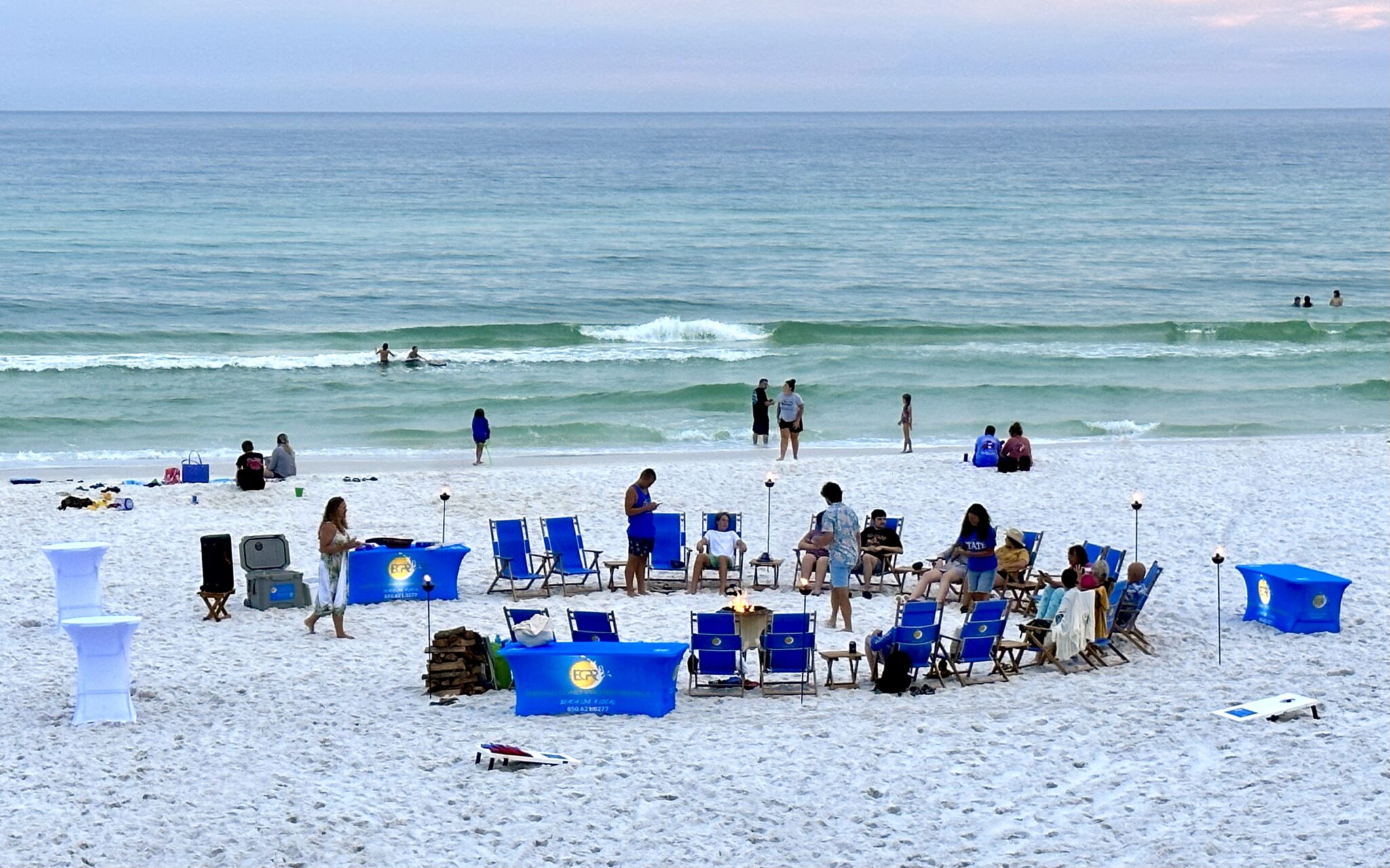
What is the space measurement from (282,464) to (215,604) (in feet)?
21.8

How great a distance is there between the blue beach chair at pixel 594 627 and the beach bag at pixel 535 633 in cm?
47

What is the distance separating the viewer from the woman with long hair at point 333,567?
41.2ft

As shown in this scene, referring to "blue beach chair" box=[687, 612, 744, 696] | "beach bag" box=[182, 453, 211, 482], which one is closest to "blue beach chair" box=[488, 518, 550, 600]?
"blue beach chair" box=[687, 612, 744, 696]

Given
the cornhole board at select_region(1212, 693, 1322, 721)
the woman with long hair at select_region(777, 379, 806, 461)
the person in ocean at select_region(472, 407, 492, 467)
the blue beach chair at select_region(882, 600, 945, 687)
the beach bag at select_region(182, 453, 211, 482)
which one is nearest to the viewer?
the cornhole board at select_region(1212, 693, 1322, 721)

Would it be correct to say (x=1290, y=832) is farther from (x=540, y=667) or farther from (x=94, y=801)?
(x=94, y=801)

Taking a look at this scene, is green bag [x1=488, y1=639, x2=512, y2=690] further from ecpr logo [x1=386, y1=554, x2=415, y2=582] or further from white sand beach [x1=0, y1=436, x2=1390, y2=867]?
ecpr logo [x1=386, y1=554, x2=415, y2=582]

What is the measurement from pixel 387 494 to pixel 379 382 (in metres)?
13.3

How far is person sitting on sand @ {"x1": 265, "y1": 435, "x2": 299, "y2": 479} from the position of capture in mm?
20078

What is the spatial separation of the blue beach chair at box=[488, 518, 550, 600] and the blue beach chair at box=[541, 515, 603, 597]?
0.16m

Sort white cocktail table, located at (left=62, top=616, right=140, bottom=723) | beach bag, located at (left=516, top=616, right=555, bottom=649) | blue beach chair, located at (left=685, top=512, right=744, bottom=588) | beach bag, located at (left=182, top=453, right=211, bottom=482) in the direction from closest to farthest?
white cocktail table, located at (left=62, top=616, right=140, bottom=723)
beach bag, located at (left=516, top=616, right=555, bottom=649)
blue beach chair, located at (left=685, top=512, right=744, bottom=588)
beach bag, located at (left=182, top=453, right=211, bottom=482)

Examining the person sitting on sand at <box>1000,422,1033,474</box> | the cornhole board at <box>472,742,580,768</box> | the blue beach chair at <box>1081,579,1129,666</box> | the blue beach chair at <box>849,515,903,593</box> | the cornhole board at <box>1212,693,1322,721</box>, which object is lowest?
the cornhole board at <box>472,742,580,768</box>

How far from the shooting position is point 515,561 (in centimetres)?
1470

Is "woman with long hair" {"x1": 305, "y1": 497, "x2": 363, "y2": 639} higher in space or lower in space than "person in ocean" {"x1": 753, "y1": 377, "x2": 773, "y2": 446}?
lower

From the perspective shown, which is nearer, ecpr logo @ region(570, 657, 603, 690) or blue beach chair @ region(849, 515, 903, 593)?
ecpr logo @ region(570, 657, 603, 690)
